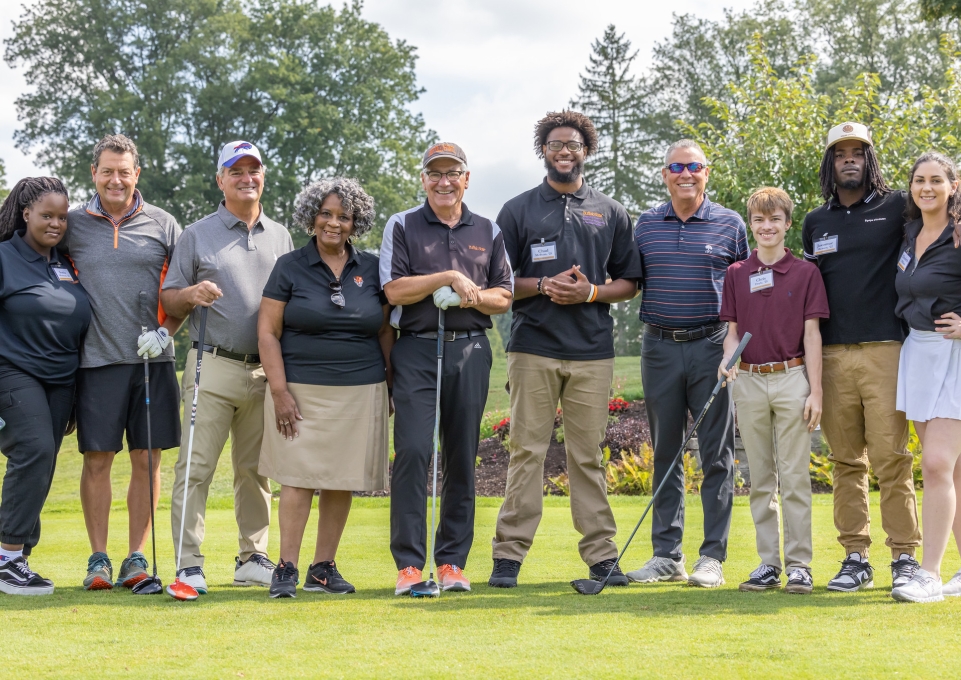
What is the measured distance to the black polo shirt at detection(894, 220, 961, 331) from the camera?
14.7ft

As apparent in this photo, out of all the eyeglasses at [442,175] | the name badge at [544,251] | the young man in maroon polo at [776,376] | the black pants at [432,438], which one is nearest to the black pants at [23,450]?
the black pants at [432,438]

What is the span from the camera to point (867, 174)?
4945mm

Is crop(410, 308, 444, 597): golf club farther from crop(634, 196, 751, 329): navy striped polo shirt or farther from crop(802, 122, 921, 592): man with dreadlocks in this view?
crop(802, 122, 921, 592): man with dreadlocks

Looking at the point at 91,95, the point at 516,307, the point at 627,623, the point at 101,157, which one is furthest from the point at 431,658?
the point at 91,95

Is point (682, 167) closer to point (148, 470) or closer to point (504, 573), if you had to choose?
point (504, 573)

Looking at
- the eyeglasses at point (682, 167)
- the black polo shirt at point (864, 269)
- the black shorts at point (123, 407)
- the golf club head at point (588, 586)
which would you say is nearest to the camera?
the golf club head at point (588, 586)

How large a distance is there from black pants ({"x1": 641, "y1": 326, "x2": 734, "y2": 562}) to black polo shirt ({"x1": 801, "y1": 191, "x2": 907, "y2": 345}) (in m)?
0.61

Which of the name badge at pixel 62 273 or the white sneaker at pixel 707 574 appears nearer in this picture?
the white sneaker at pixel 707 574

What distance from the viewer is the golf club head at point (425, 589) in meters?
4.50

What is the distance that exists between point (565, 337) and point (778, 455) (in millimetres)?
1199

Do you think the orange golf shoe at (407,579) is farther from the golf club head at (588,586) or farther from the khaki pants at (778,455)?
the khaki pants at (778,455)

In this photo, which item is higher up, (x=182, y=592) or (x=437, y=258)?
(x=437, y=258)

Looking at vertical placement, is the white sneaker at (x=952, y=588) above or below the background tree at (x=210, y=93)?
below

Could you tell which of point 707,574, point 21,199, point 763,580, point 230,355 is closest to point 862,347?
point 763,580
